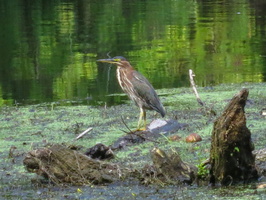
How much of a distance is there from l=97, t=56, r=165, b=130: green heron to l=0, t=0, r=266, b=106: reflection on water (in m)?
1.95

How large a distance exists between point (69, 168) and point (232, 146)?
3.77 ft

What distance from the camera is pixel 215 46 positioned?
15.3 m

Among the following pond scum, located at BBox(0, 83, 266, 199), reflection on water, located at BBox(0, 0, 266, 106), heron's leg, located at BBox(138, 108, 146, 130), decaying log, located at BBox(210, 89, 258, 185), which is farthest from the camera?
reflection on water, located at BBox(0, 0, 266, 106)

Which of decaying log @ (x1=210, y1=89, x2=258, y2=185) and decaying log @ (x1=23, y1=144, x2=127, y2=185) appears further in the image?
decaying log @ (x1=23, y1=144, x2=127, y2=185)

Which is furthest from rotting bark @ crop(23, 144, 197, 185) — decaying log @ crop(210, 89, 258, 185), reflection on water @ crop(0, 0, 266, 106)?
reflection on water @ crop(0, 0, 266, 106)

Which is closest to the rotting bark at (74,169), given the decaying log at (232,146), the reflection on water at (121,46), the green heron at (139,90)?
the decaying log at (232,146)

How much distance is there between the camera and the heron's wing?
273 inches

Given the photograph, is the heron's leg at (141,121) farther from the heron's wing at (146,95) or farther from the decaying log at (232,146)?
the decaying log at (232,146)

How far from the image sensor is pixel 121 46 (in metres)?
15.5

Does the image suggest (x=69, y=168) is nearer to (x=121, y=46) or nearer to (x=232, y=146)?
(x=232, y=146)

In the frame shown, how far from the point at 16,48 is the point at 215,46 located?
4.14 meters

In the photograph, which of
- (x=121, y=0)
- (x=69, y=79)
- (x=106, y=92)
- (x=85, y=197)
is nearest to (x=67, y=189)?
(x=85, y=197)

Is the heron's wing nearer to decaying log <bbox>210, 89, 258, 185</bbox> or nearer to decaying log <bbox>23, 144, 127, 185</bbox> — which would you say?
decaying log <bbox>23, 144, 127, 185</bbox>

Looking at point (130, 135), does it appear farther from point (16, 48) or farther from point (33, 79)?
point (16, 48)
